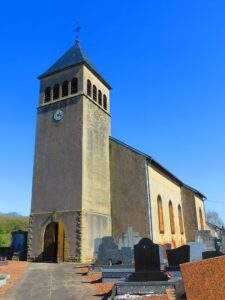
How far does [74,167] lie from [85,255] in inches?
213

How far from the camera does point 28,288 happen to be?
10.3 metres

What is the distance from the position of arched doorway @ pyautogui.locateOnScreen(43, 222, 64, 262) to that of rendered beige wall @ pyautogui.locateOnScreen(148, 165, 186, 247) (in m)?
5.85

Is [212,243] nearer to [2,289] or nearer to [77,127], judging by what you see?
[77,127]

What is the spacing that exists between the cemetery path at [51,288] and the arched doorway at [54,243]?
17.5 feet

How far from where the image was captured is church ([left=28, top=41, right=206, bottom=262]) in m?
19.4

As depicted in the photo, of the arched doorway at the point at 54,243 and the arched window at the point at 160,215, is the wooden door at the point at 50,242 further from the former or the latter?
the arched window at the point at 160,215

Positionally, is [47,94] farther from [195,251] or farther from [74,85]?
[195,251]

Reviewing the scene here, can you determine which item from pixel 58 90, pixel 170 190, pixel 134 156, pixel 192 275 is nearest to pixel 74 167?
pixel 134 156

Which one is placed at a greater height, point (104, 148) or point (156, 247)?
point (104, 148)

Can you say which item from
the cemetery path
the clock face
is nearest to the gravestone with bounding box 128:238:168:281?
the cemetery path

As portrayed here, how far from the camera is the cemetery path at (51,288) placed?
888 centimetres

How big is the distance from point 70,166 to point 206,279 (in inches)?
607

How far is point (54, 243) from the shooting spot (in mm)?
19359

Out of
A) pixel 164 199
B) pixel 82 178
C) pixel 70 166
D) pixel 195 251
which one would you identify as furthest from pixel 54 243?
pixel 195 251
